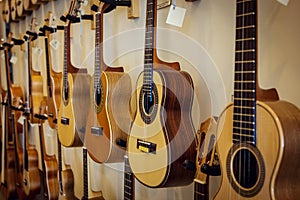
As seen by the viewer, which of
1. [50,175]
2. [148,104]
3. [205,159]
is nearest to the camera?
[205,159]

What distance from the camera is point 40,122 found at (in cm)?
267

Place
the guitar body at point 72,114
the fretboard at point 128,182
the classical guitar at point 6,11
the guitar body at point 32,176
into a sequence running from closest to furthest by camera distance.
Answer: the fretboard at point 128,182
the guitar body at point 72,114
the guitar body at point 32,176
the classical guitar at point 6,11

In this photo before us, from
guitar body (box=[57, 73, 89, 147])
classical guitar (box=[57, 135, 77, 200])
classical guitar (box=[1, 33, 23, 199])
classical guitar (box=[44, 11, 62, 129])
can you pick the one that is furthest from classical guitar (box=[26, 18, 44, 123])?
Result: guitar body (box=[57, 73, 89, 147])

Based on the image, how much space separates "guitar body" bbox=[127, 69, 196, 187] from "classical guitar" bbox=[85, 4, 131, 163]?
0.30 meters

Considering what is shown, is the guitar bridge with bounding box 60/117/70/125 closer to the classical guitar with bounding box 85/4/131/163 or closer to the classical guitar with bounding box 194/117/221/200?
the classical guitar with bounding box 85/4/131/163

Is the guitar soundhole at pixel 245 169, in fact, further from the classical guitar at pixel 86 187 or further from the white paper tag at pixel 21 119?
the white paper tag at pixel 21 119

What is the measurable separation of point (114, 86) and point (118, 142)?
0.74ft

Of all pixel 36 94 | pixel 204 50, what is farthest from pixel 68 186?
pixel 204 50

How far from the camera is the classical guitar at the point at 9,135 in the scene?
319cm

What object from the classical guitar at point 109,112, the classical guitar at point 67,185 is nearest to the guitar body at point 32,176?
the classical guitar at point 67,185

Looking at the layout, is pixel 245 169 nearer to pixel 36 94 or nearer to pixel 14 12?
pixel 36 94

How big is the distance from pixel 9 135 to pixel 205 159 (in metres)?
2.57

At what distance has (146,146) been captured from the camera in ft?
4.35

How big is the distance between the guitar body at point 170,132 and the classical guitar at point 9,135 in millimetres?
2039
